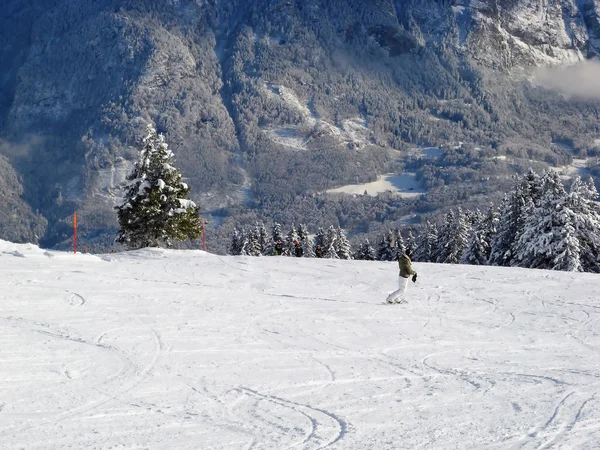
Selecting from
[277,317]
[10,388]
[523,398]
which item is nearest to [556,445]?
[523,398]

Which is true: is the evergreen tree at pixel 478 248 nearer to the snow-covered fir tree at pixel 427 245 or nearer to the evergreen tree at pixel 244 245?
the snow-covered fir tree at pixel 427 245

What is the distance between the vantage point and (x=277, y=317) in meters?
17.6

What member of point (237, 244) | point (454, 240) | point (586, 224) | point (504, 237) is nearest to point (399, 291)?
point (586, 224)

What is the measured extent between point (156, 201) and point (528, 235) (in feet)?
72.1

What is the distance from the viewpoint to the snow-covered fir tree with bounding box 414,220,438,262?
7100cm

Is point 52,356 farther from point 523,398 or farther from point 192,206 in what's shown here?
point 192,206

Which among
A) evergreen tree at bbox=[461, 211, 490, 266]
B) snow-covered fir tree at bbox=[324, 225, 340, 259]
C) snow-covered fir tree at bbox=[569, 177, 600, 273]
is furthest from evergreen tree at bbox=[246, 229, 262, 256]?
snow-covered fir tree at bbox=[569, 177, 600, 273]

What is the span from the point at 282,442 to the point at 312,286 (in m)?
15.7

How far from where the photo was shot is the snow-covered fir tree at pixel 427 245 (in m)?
71.0

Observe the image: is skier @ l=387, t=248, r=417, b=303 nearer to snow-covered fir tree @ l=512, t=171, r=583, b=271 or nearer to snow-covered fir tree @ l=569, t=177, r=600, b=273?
snow-covered fir tree @ l=512, t=171, r=583, b=271

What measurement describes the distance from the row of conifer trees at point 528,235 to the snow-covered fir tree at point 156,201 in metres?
13.3

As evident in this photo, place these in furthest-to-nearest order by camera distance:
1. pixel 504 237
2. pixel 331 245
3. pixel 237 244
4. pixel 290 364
Answer: pixel 237 244 < pixel 331 245 < pixel 504 237 < pixel 290 364

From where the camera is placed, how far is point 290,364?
12.7 metres

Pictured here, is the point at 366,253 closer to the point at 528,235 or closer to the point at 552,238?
the point at 528,235
